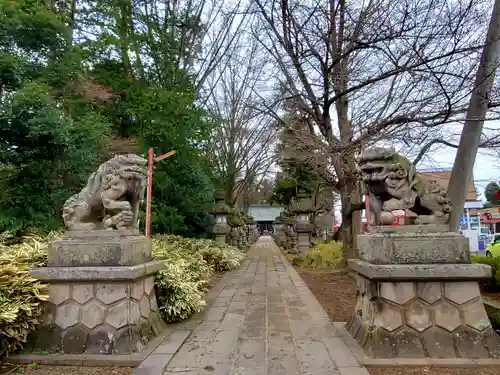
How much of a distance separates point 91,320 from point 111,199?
3.79 ft

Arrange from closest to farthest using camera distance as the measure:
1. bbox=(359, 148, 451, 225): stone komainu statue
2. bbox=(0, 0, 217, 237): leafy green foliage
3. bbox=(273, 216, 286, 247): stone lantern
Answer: bbox=(359, 148, 451, 225): stone komainu statue < bbox=(0, 0, 217, 237): leafy green foliage < bbox=(273, 216, 286, 247): stone lantern

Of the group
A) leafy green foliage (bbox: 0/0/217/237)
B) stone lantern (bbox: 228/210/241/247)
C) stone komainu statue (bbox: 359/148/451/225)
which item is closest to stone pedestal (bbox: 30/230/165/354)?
stone komainu statue (bbox: 359/148/451/225)

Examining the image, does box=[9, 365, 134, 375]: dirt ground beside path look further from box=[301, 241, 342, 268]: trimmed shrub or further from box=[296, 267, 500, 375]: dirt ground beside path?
box=[301, 241, 342, 268]: trimmed shrub

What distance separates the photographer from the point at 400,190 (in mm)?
3373

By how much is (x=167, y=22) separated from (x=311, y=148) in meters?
7.11

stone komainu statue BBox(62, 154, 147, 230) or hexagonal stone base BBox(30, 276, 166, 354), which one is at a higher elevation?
stone komainu statue BBox(62, 154, 147, 230)

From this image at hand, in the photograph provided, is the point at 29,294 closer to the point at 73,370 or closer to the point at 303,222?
the point at 73,370

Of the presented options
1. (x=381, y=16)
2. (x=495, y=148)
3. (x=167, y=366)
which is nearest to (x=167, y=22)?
(x=381, y=16)

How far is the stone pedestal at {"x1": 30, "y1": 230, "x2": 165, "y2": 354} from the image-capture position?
10.5ft

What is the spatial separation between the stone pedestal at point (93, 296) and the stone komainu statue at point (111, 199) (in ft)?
0.59

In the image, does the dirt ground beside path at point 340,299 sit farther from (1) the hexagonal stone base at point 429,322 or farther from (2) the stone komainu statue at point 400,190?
(2) the stone komainu statue at point 400,190

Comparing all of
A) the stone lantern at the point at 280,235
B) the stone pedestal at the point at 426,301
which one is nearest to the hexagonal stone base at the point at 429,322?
the stone pedestal at the point at 426,301

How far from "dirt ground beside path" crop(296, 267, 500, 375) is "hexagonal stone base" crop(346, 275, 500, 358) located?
190mm

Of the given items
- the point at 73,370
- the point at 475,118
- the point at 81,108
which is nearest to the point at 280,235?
the point at 81,108
